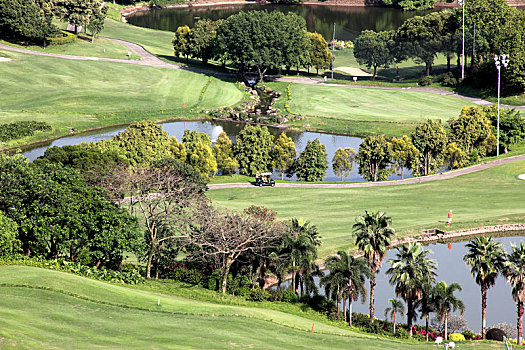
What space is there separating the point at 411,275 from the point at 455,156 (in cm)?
6827

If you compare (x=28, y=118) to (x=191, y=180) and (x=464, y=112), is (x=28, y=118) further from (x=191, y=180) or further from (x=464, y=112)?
(x=464, y=112)

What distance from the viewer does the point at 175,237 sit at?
271ft

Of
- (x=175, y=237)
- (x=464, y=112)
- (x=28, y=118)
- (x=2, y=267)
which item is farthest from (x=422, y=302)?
(x=28, y=118)

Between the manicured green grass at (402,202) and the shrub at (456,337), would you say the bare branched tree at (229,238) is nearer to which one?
the manicured green grass at (402,202)

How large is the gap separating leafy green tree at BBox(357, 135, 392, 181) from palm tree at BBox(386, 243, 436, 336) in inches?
2210

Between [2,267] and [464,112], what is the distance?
102661 mm

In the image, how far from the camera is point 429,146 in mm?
133750

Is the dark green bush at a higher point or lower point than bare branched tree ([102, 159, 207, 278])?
higher

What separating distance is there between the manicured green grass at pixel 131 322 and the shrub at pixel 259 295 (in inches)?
199

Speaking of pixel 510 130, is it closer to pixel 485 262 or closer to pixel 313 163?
pixel 313 163

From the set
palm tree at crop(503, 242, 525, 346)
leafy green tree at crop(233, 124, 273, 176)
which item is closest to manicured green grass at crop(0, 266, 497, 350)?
palm tree at crop(503, 242, 525, 346)

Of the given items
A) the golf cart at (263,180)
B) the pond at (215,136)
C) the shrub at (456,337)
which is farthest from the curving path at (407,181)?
the shrub at (456,337)

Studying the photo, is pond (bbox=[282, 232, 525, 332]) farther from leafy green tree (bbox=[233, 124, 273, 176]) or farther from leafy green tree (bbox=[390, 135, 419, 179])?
leafy green tree (bbox=[233, 124, 273, 176])

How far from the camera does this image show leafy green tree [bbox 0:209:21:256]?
228 ft
